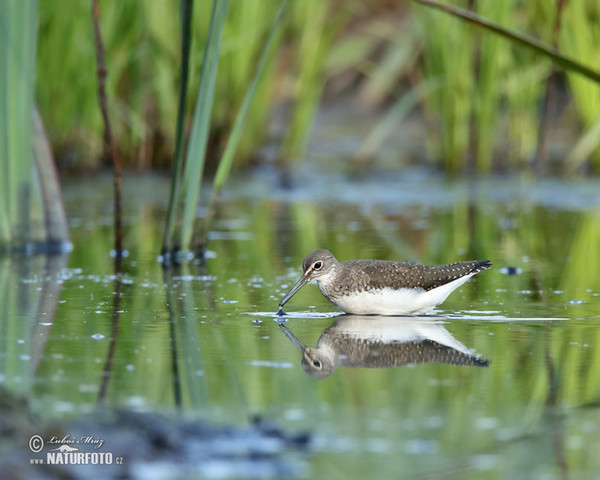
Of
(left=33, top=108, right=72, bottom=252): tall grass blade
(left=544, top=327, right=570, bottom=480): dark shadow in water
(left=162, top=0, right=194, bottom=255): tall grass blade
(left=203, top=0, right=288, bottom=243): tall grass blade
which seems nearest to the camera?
(left=544, top=327, right=570, bottom=480): dark shadow in water

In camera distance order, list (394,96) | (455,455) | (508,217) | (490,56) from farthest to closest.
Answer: (394,96)
(490,56)
(508,217)
(455,455)

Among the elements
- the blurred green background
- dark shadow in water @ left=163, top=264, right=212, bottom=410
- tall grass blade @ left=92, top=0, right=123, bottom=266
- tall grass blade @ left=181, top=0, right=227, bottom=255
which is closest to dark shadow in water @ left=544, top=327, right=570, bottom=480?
dark shadow in water @ left=163, top=264, right=212, bottom=410

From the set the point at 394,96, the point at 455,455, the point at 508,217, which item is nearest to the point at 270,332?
the point at 455,455

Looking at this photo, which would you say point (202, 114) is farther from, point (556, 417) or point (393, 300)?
point (556, 417)

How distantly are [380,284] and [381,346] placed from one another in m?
0.69

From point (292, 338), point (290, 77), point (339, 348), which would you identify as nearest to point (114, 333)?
point (292, 338)

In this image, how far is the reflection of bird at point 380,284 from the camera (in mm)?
4730

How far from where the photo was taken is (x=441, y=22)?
967 cm

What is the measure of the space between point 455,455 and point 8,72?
378 centimetres

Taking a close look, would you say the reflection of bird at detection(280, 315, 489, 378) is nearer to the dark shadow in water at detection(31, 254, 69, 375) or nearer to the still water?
the still water

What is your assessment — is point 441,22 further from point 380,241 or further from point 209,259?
point 209,259

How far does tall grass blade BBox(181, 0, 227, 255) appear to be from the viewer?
535cm

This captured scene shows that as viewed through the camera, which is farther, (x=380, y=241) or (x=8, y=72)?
(x=380, y=241)

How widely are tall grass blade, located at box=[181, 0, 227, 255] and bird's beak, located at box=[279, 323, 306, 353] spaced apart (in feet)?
4.82
